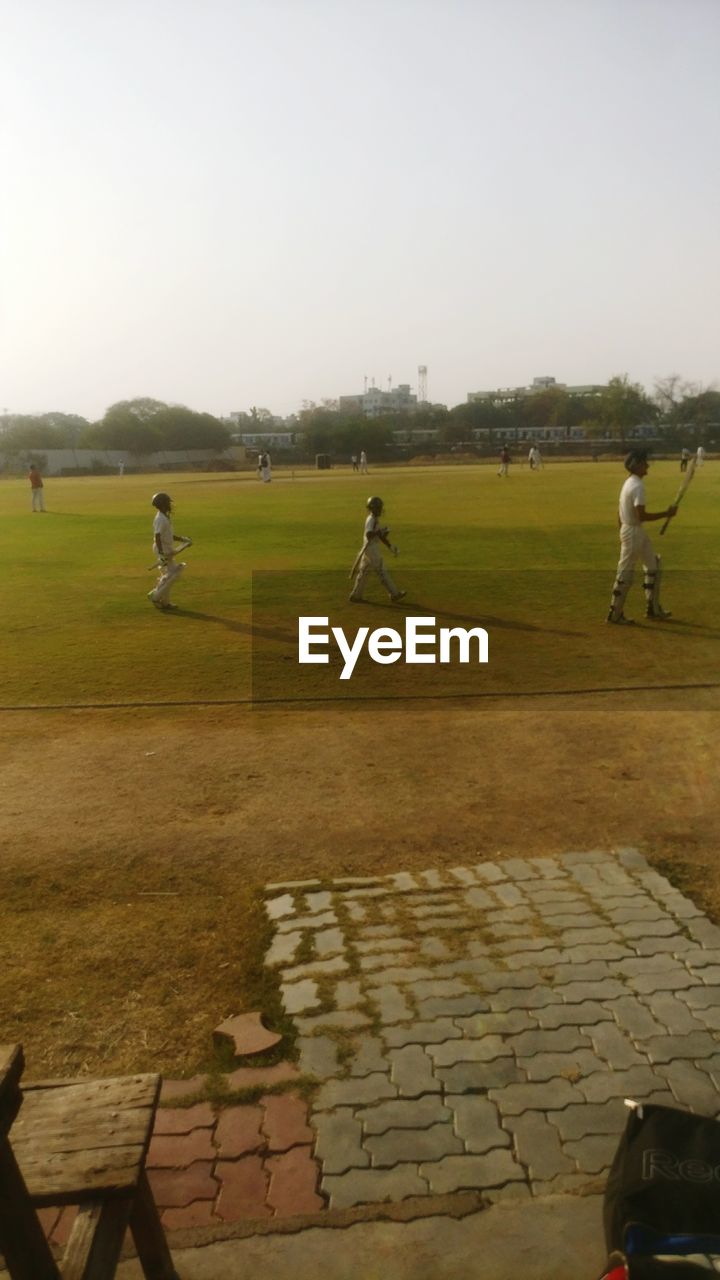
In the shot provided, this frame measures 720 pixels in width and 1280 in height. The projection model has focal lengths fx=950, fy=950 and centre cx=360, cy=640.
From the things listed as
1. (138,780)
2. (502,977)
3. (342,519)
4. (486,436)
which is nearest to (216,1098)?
(502,977)

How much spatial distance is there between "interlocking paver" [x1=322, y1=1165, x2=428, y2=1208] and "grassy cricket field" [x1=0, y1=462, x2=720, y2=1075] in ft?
3.00

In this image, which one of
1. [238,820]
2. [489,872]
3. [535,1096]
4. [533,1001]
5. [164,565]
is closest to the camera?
[535,1096]

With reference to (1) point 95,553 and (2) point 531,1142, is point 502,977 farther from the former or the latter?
(1) point 95,553

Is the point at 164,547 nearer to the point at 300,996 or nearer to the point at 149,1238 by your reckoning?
the point at 300,996

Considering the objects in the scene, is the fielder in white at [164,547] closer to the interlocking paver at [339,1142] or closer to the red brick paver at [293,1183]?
the interlocking paver at [339,1142]

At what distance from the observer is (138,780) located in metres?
7.36

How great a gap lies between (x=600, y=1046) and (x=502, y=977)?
0.60 metres

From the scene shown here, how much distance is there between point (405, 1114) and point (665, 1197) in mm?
1055

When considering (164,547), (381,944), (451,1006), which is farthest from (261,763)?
(164,547)

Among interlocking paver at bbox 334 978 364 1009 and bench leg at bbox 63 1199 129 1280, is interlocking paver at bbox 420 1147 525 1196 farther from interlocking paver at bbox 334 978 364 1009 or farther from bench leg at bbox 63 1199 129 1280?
bench leg at bbox 63 1199 129 1280

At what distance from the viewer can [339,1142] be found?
350cm

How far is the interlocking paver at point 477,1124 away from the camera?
3.47 meters

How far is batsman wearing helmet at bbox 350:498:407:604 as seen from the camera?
41.3 ft

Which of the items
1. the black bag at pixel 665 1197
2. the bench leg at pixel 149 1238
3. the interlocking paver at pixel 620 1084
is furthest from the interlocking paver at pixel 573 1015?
the bench leg at pixel 149 1238
